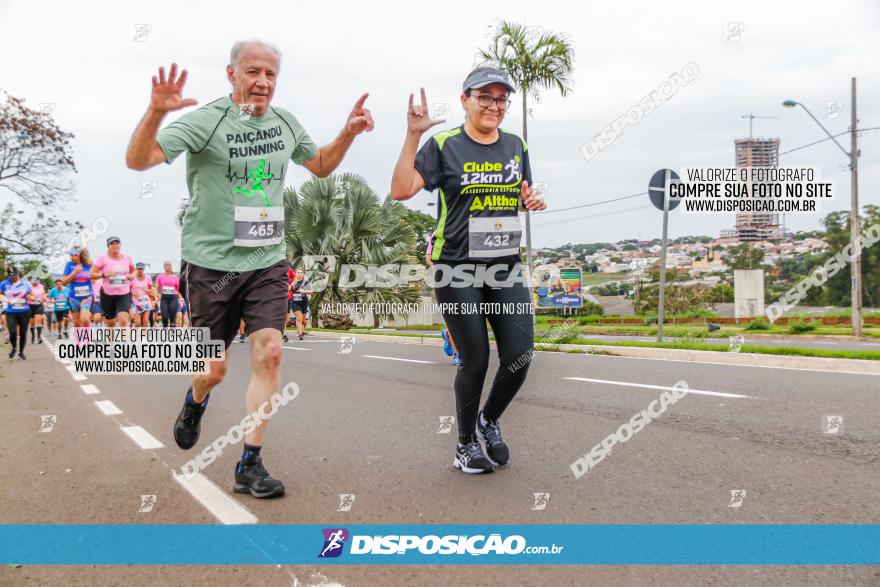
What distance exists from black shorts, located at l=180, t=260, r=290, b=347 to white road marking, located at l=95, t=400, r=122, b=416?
10.5 feet

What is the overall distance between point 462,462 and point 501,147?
171 centimetres

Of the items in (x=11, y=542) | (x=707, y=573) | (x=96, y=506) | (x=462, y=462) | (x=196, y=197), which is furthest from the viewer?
(x=462, y=462)

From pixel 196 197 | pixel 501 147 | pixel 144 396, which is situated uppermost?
pixel 501 147

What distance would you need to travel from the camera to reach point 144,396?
7754 millimetres

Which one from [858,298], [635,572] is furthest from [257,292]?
[858,298]

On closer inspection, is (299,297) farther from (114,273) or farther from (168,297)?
(114,273)

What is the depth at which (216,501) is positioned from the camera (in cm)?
347

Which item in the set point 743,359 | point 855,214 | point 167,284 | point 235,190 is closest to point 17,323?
point 167,284

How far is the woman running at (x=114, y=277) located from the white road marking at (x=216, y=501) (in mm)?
8974

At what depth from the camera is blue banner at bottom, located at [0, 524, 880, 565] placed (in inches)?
104

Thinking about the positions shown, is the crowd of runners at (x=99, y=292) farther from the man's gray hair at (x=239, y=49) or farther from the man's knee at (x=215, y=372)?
the man's gray hair at (x=239, y=49)

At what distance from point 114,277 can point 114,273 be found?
0.08 meters

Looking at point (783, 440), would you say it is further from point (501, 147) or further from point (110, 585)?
point (110, 585)

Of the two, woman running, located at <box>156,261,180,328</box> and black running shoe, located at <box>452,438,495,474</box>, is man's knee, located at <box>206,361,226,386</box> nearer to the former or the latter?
black running shoe, located at <box>452,438,495,474</box>
